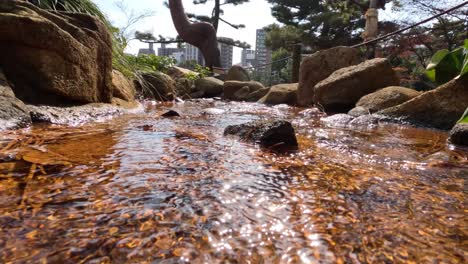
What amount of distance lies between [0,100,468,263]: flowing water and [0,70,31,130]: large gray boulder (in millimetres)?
132

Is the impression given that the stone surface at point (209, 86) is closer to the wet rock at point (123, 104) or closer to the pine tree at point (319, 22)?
the wet rock at point (123, 104)

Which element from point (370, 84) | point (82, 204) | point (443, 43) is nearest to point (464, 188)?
point (82, 204)

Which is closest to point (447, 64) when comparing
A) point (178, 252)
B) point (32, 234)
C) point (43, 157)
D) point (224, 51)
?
point (178, 252)

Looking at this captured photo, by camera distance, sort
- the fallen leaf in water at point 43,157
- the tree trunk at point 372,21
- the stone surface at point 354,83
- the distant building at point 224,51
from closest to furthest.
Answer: the fallen leaf in water at point 43,157 < the stone surface at point 354,83 < the tree trunk at point 372,21 < the distant building at point 224,51

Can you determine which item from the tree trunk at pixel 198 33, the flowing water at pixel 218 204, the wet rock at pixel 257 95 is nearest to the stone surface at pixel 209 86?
the wet rock at pixel 257 95

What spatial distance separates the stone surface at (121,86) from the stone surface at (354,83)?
3429mm

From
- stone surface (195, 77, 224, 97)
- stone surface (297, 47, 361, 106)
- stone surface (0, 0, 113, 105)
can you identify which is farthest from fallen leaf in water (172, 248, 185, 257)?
stone surface (195, 77, 224, 97)

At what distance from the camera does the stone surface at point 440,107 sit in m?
3.70

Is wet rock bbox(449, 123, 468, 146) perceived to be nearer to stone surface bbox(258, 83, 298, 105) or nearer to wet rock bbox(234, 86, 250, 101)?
stone surface bbox(258, 83, 298, 105)

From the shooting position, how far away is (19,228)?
0.95 m

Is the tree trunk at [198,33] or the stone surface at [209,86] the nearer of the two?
the stone surface at [209,86]

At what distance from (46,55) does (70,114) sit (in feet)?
1.86

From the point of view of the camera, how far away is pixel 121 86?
15.4 feet

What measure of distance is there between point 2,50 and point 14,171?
184 cm
